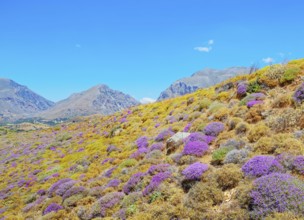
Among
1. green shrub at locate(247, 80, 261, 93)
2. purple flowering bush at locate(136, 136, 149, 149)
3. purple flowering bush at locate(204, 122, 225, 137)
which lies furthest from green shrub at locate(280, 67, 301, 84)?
purple flowering bush at locate(136, 136, 149, 149)

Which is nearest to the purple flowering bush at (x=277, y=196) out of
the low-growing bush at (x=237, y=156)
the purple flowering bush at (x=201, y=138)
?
the low-growing bush at (x=237, y=156)

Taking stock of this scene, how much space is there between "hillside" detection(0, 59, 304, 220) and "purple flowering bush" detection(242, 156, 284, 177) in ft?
0.13

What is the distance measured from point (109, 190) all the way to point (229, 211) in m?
8.85

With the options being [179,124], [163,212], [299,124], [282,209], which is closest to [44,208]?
[163,212]

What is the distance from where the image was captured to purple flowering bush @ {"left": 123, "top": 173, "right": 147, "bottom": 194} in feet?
46.5

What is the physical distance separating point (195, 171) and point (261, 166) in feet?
10.0

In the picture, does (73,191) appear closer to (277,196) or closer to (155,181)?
(155,181)

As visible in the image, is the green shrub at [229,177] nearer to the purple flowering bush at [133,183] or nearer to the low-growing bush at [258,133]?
the low-growing bush at [258,133]

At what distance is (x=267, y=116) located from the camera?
15.0 metres

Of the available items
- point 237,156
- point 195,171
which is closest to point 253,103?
point 237,156

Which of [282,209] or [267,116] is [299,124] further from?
[282,209]

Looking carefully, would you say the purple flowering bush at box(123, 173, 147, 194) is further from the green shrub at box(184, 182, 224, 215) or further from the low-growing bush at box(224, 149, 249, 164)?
the low-growing bush at box(224, 149, 249, 164)

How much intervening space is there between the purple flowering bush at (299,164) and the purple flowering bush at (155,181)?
604cm

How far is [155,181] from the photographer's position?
13000 mm
